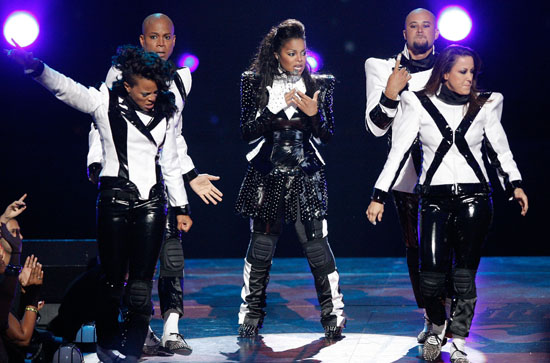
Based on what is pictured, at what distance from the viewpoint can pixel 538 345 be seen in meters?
4.64

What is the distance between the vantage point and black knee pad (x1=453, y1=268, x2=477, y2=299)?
4305 mm

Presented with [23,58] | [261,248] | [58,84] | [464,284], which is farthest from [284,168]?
[23,58]

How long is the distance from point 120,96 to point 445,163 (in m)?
1.65

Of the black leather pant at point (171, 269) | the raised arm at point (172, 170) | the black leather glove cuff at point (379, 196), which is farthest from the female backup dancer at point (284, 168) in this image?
the raised arm at point (172, 170)

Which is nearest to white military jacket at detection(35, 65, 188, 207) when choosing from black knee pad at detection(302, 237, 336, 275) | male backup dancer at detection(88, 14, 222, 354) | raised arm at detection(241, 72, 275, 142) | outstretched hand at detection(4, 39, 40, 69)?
outstretched hand at detection(4, 39, 40, 69)

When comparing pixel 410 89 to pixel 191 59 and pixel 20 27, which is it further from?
pixel 20 27

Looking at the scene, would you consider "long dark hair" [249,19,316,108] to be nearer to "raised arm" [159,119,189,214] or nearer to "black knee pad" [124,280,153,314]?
"raised arm" [159,119,189,214]

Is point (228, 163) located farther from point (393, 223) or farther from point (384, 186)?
point (384, 186)

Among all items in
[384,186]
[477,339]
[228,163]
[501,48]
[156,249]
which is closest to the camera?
[156,249]

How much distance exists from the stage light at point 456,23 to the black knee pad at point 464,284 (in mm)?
3967

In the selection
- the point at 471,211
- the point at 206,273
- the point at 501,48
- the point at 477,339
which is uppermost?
the point at 501,48

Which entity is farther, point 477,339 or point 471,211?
point 477,339

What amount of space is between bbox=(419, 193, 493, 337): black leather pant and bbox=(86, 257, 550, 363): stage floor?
0.33 meters

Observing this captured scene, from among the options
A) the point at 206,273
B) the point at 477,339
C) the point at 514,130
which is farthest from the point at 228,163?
the point at 477,339
